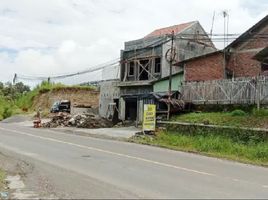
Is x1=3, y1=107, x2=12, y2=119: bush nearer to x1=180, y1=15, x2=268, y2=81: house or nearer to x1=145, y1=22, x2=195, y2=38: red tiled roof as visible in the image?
x1=145, y1=22, x2=195, y2=38: red tiled roof

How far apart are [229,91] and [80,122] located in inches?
495

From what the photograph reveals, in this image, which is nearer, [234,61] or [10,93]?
[234,61]

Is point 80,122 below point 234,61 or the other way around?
below

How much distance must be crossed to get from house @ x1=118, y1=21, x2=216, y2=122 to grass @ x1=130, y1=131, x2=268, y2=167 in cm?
1381

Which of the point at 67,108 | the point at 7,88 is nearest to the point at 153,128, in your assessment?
the point at 67,108

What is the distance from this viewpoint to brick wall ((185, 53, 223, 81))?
3716 cm

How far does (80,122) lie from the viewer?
1491 inches

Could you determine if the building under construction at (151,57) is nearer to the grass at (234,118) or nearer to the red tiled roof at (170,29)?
the red tiled roof at (170,29)

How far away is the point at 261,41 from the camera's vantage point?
36875 mm

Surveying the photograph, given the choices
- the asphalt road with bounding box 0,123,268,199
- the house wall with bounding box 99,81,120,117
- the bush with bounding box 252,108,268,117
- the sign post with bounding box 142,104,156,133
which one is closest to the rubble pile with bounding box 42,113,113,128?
the house wall with bounding box 99,81,120,117

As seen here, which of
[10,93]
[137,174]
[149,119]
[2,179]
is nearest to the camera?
[2,179]

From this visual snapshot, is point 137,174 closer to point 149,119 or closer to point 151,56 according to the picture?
point 149,119

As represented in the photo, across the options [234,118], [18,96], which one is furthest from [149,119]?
[18,96]

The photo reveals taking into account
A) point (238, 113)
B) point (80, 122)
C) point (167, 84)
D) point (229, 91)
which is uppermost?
point (167, 84)
